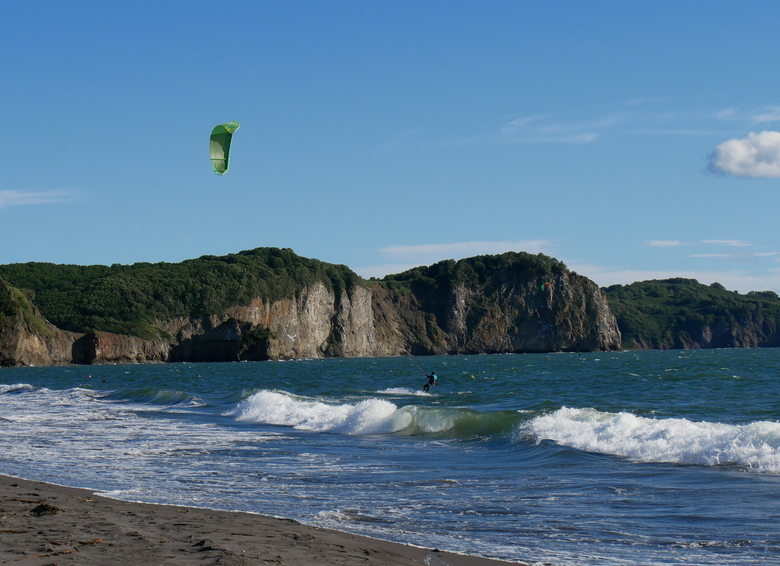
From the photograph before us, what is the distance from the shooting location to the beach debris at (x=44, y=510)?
362 inches

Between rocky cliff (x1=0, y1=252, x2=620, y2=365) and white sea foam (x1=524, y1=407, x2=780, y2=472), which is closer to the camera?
white sea foam (x1=524, y1=407, x2=780, y2=472)

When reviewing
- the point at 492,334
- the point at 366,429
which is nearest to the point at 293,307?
the point at 492,334

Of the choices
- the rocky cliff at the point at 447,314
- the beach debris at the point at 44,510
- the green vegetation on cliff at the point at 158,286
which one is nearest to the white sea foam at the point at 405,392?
the beach debris at the point at 44,510

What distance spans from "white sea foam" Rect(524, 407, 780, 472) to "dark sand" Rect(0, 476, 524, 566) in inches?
335

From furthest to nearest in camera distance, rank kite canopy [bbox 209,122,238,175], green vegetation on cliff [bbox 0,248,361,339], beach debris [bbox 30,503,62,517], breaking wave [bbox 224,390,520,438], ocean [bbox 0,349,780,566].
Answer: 1. green vegetation on cliff [bbox 0,248,361,339]
2. kite canopy [bbox 209,122,238,175]
3. breaking wave [bbox 224,390,520,438]
4. beach debris [bbox 30,503,62,517]
5. ocean [bbox 0,349,780,566]

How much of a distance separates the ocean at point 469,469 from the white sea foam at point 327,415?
9 cm

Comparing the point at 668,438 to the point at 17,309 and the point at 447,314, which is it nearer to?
the point at 17,309

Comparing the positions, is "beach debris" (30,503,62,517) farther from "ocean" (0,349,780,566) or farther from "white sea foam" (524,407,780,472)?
"white sea foam" (524,407,780,472)

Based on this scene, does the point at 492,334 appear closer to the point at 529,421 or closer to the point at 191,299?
the point at 191,299

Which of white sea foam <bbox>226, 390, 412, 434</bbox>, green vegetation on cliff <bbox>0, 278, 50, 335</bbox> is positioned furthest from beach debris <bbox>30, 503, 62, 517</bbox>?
green vegetation on cliff <bbox>0, 278, 50, 335</bbox>

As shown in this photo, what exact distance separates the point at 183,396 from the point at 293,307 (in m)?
100.0

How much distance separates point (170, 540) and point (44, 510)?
235 centimetres

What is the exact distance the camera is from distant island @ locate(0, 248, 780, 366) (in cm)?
10862

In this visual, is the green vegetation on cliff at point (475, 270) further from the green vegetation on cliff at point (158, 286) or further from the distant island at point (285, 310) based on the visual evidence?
the green vegetation on cliff at point (158, 286)
